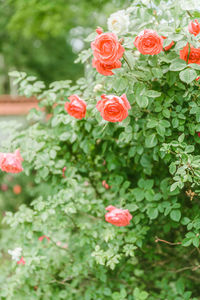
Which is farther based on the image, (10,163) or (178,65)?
(10,163)

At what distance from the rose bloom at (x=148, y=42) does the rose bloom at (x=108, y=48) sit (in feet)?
0.28

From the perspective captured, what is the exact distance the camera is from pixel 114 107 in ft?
4.80

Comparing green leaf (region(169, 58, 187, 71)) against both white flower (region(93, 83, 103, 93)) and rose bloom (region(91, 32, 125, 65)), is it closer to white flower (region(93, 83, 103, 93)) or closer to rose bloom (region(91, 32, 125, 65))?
rose bloom (region(91, 32, 125, 65))

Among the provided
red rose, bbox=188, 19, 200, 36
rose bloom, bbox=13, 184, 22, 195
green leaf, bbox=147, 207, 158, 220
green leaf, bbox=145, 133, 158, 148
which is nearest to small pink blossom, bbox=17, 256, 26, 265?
green leaf, bbox=147, 207, 158, 220

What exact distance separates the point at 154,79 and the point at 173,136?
1.12 ft

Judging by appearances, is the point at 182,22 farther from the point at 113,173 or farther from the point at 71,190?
the point at 71,190

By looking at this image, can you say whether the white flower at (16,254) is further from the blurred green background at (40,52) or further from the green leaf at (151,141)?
the blurred green background at (40,52)

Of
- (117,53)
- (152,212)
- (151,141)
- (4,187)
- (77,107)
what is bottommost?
(4,187)

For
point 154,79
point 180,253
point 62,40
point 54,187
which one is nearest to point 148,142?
point 154,79

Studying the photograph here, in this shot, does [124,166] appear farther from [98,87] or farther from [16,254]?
[16,254]

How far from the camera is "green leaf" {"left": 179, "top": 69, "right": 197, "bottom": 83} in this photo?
1.49 metres

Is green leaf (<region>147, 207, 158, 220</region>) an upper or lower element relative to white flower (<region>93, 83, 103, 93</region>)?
lower

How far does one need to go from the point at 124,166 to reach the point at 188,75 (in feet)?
2.65

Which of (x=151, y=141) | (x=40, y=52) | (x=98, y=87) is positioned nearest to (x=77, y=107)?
(x=98, y=87)
